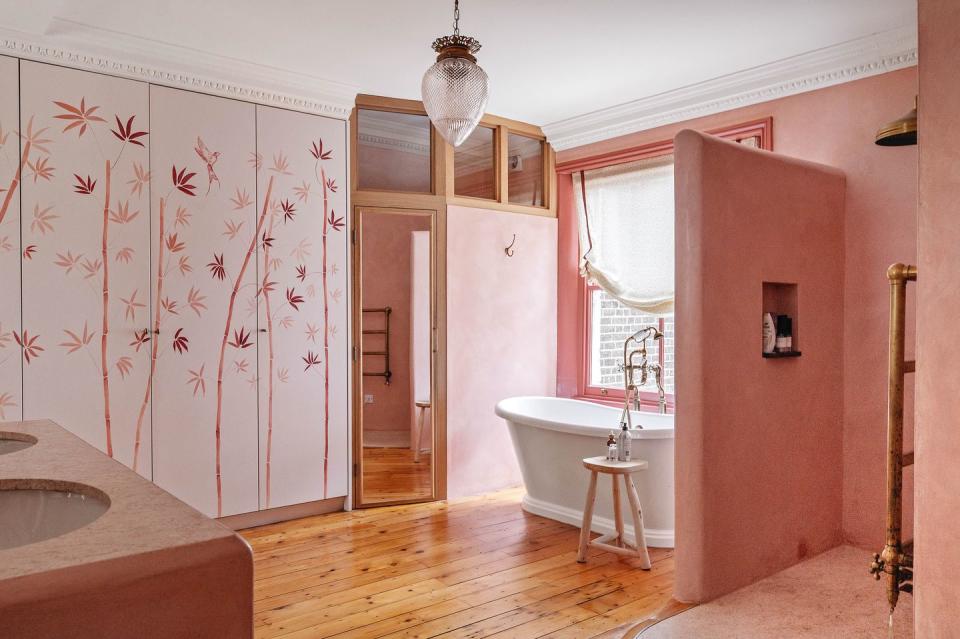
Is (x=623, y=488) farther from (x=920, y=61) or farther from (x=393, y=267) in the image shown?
(x=393, y=267)

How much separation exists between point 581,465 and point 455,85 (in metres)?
2.42

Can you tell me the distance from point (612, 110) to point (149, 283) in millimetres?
3127

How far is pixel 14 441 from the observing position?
1.65 meters

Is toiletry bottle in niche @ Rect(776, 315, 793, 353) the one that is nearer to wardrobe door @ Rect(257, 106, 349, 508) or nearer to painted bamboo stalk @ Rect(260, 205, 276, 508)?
wardrobe door @ Rect(257, 106, 349, 508)

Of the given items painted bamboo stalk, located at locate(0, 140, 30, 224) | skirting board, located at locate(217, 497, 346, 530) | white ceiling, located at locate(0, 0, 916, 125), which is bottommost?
skirting board, located at locate(217, 497, 346, 530)

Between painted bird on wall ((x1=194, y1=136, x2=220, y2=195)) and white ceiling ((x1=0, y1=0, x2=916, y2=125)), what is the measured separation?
0.47 metres

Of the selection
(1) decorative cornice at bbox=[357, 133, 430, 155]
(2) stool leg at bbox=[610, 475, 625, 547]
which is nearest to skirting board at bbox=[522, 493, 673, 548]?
(2) stool leg at bbox=[610, 475, 625, 547]

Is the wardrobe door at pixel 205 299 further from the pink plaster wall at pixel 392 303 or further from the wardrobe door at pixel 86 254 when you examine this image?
the pink plaster wall at pixel 392 303

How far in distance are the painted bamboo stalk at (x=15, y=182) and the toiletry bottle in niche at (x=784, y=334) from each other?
12.2 feet

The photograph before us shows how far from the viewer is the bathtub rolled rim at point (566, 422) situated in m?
3.78

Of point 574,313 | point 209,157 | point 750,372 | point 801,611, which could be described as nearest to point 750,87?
point 750,372

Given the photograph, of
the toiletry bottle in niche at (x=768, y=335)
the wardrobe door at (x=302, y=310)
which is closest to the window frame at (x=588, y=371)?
the toiletry bottle in niche at (x=768, y=335)

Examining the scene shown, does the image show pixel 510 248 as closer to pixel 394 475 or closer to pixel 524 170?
pixel 524 170

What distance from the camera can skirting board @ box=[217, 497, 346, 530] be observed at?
4125mm
